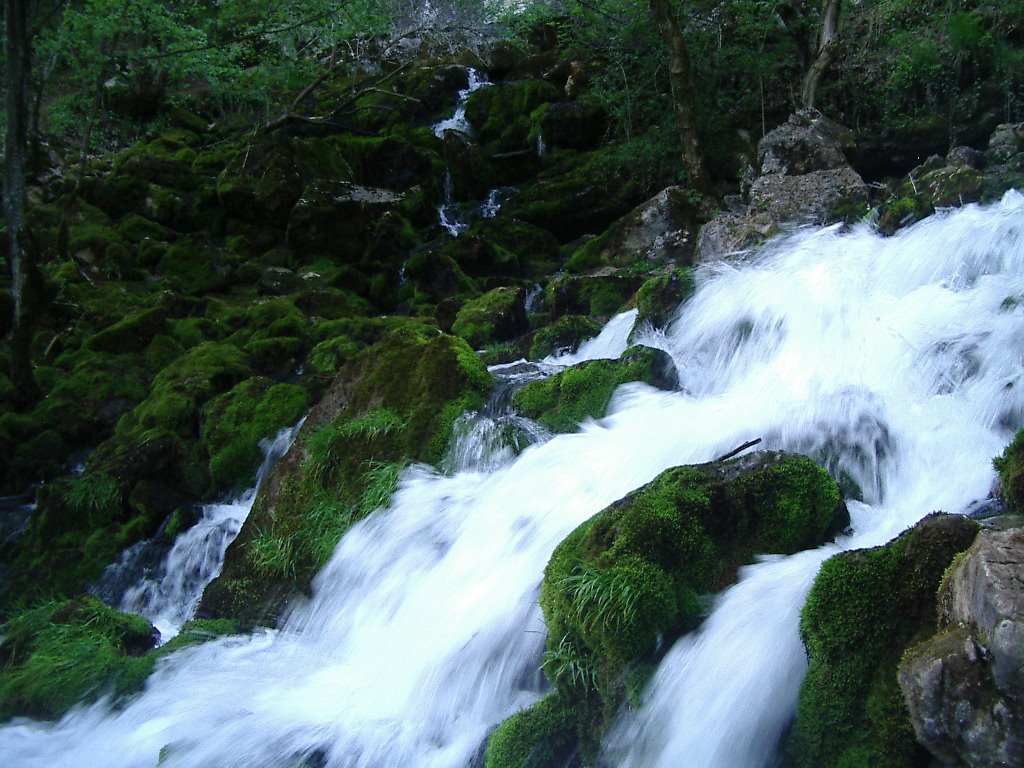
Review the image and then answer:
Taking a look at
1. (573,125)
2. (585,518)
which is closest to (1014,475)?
(585,518)

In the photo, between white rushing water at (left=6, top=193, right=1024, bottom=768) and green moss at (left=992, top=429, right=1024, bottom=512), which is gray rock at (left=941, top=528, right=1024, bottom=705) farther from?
green moss at (left=992, top=429, right=1024, bottom=512)

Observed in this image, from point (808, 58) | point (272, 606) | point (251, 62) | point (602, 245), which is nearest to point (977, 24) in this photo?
point (808, 58)

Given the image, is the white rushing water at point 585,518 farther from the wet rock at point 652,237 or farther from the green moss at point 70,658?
the wet rock at point 652,237

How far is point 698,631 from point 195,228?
16428 mm

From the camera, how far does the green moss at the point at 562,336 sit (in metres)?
9.83

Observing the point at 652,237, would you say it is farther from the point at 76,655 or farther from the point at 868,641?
the point at 868,641

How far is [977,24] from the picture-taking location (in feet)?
44.6

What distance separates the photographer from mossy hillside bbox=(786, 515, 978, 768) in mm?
3199

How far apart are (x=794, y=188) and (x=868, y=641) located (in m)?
9.17

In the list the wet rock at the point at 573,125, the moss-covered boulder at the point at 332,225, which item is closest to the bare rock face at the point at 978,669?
the moss-covered boulder at the point at 332,225

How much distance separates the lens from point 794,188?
1138cm

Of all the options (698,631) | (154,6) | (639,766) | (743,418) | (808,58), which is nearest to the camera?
(639,766)

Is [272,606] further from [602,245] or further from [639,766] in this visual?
[602,245]

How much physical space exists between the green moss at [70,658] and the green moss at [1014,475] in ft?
17.9
